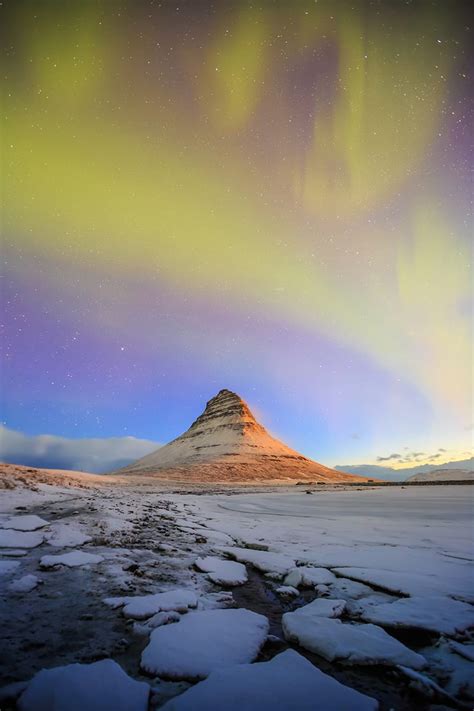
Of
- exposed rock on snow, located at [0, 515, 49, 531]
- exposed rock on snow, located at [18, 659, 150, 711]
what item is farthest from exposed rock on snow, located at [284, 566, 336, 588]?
exposed rock on snow, located at [0, 515, 49, 531]

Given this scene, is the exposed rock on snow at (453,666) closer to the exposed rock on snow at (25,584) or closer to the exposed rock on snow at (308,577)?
the exposed rock on snow at (308,577)

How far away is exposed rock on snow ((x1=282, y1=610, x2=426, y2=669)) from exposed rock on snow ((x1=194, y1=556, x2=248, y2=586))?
A: 2.43 ft

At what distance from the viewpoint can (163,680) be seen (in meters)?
1.20

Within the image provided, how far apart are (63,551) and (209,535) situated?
1.66 metres

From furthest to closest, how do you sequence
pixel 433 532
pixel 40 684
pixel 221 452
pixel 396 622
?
pixel 221 452, pixel 433 532, pixel 396 622, pixel 40 684

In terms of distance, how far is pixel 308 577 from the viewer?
232 cm

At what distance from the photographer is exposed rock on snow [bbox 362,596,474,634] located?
1.60 metres

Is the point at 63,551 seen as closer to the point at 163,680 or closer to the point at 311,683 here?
the point at 163,680

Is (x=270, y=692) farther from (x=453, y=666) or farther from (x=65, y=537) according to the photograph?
(x=65, y=537)

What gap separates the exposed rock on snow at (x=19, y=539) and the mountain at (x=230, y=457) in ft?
107

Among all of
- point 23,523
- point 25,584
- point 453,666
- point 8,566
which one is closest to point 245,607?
point 453,666

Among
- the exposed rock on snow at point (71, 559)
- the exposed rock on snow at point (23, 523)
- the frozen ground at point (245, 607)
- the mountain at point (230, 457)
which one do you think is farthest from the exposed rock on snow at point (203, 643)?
the mountain at point (230, 457)

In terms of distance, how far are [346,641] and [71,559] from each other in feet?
7.00

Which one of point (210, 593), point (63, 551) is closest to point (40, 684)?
point (210, 593)
